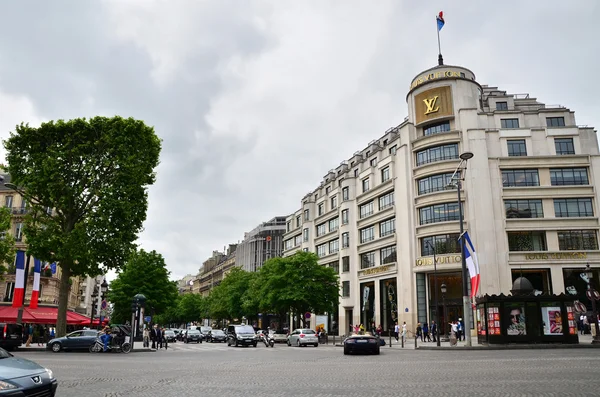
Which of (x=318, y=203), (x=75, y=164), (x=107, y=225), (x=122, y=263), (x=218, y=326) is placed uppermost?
(x=318, y=203)

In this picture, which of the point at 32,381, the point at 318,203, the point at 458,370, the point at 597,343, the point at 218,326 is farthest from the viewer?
the point at 218,326

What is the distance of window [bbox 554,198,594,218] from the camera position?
1857 inches

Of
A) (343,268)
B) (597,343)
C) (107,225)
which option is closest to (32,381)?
(107,225)

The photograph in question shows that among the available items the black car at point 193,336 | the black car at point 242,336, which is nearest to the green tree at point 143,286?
the black car at point 193,336

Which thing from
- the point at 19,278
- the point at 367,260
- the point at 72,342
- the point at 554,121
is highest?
the point at 554,121

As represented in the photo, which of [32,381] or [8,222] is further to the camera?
[8,222]

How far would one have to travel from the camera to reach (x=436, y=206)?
161 feet

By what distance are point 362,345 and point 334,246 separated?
4587 centimetres

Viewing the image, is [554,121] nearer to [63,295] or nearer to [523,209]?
[523,209]

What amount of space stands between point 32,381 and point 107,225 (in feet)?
71.8

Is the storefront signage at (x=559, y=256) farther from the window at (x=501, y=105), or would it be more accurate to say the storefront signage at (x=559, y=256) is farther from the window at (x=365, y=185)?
the window at (x=365, y=185)

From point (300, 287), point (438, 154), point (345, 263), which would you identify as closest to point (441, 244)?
point (438, 154)

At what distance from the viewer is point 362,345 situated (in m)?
24.7

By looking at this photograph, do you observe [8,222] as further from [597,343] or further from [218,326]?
[218,326]
